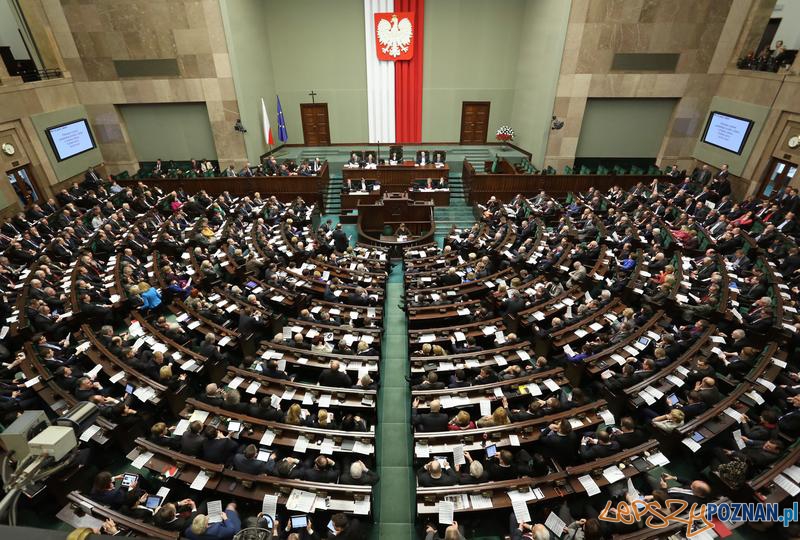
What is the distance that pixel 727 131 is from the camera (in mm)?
16891

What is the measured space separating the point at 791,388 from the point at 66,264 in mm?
17576

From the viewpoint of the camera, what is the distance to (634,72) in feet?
58.6

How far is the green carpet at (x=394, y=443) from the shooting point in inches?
240

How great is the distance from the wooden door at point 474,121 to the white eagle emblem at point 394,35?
457 cm

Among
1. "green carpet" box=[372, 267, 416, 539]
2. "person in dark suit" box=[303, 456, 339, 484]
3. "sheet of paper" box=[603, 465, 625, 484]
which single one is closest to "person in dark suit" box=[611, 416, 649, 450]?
"sheet of paper" box=[603, 465, 625, 484]

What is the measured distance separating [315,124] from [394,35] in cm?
647

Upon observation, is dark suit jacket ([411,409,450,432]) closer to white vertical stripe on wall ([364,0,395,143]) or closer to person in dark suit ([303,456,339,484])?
person in dark suit ([303,456,339,484])

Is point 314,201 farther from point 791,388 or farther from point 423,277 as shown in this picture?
point 791,388

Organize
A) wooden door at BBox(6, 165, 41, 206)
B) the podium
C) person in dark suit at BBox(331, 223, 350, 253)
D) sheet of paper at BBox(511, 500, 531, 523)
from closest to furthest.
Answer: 1. sheet of paper at BBox(511, 500, 531, 523)
2. person in dark suit at BBox(331, 223, 350, 253)
3. wooden door at BBox(6, 165, 41, 206)
4. the podium

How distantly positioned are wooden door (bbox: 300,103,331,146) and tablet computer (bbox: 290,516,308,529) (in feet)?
71.7

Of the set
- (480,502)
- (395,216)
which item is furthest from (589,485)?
(395,216)

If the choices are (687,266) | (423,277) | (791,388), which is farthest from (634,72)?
(791,388)

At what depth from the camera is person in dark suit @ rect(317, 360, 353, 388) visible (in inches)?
283

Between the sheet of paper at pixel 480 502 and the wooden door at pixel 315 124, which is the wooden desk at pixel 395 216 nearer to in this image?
the wooden door at pixel 315 124
